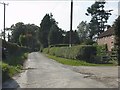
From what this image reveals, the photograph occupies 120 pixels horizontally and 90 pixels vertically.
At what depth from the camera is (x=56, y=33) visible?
107 metres

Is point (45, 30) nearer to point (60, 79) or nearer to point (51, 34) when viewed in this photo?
point (51, 34)

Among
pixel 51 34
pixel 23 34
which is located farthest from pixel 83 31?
pixel 51 34

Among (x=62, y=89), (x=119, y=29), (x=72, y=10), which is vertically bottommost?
(x=62, y=89)

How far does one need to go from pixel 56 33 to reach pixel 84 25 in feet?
138

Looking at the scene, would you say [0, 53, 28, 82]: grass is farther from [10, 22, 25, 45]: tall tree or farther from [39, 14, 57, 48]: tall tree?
[10, 22, 25, 45]: tall tree

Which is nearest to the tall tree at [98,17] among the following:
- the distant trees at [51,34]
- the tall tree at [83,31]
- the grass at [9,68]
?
the distant trees at [51,34]

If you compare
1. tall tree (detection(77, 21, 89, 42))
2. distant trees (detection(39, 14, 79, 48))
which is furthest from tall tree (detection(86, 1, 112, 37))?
tall tree (detection(77, 21, 89, 42))

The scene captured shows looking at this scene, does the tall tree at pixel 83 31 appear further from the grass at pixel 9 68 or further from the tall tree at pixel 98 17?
the grass at pixel 9 68

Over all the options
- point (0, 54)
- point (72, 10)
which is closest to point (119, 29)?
point (0, 54)

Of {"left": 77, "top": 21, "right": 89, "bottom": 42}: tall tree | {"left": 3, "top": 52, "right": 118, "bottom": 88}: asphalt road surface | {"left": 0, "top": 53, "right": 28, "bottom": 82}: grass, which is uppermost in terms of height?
{"left": 77, "top": 21, "right": 89, "bottom": 42}: tall tree

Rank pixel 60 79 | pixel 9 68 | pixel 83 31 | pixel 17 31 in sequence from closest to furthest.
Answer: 1. pixel 60 79
2. pixel 9 68
3. pixel 17 31
4. pixel 83 31

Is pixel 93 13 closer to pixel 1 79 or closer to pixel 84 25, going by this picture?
pixel 84 25

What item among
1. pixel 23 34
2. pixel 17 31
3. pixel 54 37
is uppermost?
pixel 17 31

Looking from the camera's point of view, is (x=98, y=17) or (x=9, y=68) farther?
(x=98, y=17)
